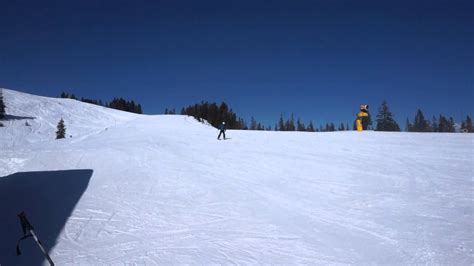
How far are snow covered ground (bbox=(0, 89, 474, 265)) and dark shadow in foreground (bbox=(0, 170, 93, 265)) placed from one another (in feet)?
0.13

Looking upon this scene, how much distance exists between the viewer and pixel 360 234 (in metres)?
6.86

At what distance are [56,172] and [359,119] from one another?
22983 mm

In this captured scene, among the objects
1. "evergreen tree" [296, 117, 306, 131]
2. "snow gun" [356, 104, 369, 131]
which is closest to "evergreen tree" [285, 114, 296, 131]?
"evergreen tree" [296, 117, 306, 131]

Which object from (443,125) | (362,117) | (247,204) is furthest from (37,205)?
(443,125)

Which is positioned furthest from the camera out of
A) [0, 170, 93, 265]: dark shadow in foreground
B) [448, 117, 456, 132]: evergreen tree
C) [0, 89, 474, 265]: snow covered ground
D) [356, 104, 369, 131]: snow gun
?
[448, 117, 456, 132]: evergreen tree

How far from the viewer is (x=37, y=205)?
375 inches

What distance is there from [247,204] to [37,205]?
6.85m

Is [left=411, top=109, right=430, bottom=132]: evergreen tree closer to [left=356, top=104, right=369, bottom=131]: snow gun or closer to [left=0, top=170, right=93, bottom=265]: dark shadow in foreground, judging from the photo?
[left=356, top=104, right=369, bottom=131]: snow gun

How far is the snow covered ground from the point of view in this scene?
6250mm

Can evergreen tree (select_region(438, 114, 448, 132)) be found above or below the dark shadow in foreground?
above

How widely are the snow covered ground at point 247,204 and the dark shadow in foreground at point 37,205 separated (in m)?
0.04

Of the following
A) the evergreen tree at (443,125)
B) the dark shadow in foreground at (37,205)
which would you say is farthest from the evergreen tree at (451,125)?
the dark shadow in foreground at (37,205)

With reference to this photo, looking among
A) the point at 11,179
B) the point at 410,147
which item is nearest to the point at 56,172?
the point at 11,179

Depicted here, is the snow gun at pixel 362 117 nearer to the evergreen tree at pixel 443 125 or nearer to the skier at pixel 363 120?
the skier at pixel 363 120
